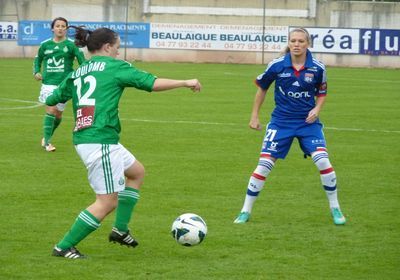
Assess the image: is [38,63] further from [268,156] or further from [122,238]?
[122,238]

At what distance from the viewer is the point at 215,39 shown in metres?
45.1

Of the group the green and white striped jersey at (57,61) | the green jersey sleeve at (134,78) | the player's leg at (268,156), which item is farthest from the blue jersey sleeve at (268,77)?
the green and white striped jersey at (57,61)

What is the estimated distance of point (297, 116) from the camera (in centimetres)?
1040

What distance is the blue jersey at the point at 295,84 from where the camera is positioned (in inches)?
408

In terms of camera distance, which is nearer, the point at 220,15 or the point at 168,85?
the point at 168,85

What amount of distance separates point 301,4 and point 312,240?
36.9 m

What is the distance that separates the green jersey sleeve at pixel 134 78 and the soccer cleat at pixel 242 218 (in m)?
2.57

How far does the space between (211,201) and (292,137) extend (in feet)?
5.52

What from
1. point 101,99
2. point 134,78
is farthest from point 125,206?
point 134,78

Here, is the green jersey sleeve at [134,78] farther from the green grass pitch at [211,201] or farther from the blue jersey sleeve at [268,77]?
the blue jersey sleeve at [268,77]

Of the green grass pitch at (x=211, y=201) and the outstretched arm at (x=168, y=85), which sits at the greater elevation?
the outstretched arm at (x=168, y=85)

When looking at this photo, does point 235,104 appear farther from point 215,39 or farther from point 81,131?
point 215,39

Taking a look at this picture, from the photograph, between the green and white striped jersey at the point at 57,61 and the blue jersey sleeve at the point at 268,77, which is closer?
the blue jersey sleeve at the point at 268,77

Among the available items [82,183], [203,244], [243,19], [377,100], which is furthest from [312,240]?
[243,19]
